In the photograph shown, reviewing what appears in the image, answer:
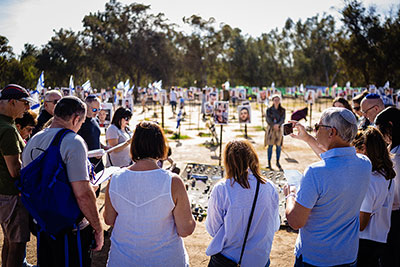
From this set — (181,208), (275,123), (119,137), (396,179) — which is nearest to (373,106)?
(396,179)

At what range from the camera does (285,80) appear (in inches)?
2504

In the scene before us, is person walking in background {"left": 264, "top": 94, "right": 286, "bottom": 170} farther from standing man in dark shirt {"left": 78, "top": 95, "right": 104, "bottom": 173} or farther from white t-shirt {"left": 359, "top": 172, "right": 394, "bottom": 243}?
white t-shirt {"left": 359, "top": 172, "right": 394, "bottom": 243}

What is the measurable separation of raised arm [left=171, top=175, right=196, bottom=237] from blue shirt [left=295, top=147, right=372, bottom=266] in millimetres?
721

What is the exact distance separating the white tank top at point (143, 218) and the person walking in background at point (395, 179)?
1866 mm

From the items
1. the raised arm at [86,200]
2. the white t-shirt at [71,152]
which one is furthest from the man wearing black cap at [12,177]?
the raised arm at [86,200]

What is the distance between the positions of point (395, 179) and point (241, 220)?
4.44ft

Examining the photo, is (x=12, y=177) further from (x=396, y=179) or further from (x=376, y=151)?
(x=396, y=179)

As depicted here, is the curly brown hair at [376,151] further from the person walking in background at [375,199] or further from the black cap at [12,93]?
the black cap at [12,93]

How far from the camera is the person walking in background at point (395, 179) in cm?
261

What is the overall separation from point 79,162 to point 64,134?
0.77 feet

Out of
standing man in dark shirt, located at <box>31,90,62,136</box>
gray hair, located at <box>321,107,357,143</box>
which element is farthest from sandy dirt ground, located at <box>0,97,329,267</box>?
gray hair, located at <box>321,107,357,143</box>

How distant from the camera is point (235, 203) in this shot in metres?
2.20

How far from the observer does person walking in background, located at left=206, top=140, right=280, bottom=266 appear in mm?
2203

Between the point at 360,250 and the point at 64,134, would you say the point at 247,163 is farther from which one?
the point at 64,134
